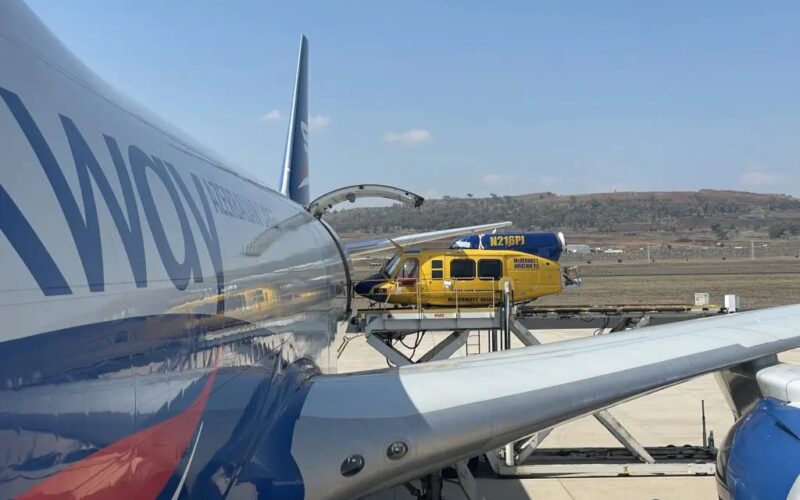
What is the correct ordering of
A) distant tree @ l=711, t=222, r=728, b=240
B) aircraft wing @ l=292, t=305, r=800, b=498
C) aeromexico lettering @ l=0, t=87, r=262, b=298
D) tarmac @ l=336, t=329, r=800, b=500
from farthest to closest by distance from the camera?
1. distant tree @ l=711, t=222, r=728, b=240
2. tarmac @ l=336, t=329, r=800, b=500
3. aircraft wing @ l=292, t=305, r=800, b=498
4. aeromexico lettering @ l=0, t=87, r=262, b=298

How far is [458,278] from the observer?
60.5 ft

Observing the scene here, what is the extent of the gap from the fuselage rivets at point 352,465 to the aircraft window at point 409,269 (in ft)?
45.0

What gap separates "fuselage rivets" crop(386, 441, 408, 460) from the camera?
204 inches

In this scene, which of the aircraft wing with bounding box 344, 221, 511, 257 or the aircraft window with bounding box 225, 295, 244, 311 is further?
the aircraft wing with bounding box 344, 221, 511, 257

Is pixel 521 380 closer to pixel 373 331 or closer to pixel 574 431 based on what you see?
pixel 574 431

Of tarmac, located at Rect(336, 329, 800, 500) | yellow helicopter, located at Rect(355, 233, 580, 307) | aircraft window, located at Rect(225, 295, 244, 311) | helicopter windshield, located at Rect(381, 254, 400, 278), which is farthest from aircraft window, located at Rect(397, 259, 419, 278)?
aircraft window, located at Rect(225, 295, 244, 311)

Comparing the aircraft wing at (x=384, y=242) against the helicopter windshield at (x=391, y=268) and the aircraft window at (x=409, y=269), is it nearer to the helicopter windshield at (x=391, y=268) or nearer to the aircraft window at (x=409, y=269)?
the aircraft window at (x=409, y=269)

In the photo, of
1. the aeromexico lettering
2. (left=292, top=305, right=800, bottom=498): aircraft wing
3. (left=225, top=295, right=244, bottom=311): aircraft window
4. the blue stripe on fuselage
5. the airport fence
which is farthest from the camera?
the airport fence

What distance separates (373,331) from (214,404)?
1133cm

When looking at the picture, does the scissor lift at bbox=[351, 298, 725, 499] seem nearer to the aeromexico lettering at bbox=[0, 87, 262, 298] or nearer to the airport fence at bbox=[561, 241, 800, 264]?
A: the aeromexico lettering at bbox=[0, 87, 262, 298]

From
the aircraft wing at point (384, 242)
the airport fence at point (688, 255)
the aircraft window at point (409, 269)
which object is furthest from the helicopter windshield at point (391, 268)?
the airport fence at point (688, 255)

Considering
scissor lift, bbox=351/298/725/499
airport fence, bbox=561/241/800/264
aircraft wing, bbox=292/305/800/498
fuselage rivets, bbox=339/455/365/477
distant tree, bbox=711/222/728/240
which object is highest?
aircraft wing, bbox=292/305/800/498

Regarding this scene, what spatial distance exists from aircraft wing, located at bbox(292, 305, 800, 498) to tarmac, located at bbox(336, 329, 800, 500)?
1.26 meters

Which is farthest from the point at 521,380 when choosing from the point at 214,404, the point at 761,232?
the point at 761,232
